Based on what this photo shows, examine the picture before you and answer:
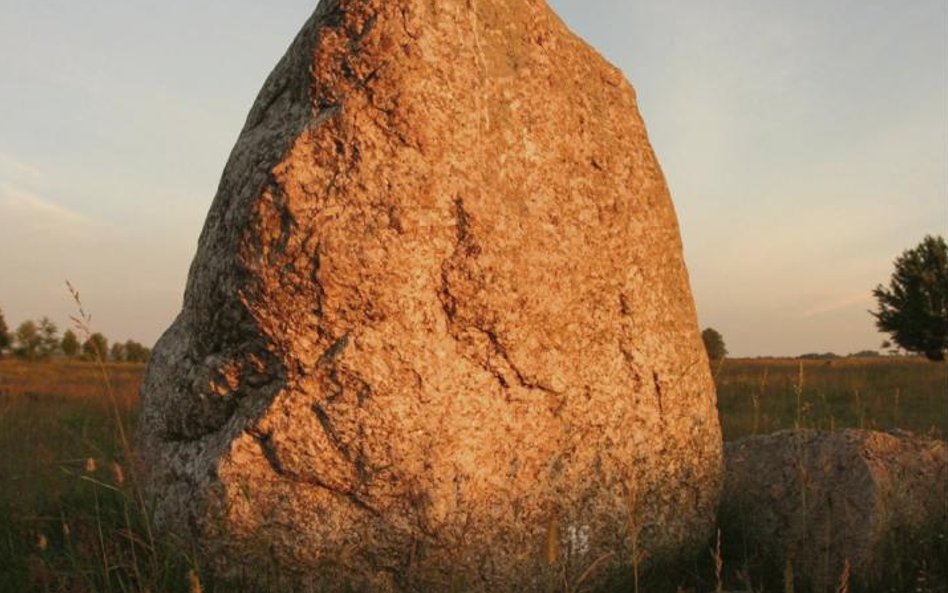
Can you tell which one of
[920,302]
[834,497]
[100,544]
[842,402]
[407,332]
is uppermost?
[920,302]

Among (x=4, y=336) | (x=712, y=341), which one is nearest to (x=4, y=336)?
(x=4, y=336)

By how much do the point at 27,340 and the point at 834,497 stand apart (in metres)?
48.0

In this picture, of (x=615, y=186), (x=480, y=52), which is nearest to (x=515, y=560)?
(x=615, y=186)

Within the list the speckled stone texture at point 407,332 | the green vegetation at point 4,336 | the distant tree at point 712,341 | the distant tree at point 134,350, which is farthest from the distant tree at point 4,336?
the speckled stone texture at point 407,332

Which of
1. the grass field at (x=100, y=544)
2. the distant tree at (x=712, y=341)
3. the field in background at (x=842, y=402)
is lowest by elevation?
the grass field at (x=100, y=544)

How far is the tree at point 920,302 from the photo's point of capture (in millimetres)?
33094

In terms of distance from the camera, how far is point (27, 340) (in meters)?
44.6

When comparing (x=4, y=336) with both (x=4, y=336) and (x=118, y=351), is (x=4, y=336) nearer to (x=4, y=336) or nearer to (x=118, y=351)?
(x=4, y=336)

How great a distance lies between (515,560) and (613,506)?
627mm

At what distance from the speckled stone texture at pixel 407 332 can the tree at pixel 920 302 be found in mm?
34070

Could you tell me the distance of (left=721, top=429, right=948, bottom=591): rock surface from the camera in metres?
4.36

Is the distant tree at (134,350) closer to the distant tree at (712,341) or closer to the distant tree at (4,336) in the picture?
the distant tree at (4,336)

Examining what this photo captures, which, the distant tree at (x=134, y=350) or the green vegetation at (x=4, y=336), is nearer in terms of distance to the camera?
the green vegetation at (x=4, y=336)

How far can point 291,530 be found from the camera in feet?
11.2
